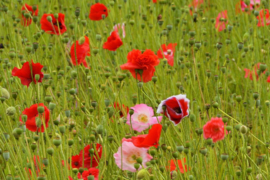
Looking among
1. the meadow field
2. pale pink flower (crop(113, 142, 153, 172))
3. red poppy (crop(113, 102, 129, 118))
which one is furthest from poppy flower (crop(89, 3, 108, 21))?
pale pink flower (crop(113, 142, 153, 172))

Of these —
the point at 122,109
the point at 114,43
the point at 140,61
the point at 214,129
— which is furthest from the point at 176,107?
the point at 114,43

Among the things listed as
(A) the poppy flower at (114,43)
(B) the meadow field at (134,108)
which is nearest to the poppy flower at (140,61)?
(B) the meadow field at (134,108)

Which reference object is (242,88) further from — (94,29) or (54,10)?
(54,10)

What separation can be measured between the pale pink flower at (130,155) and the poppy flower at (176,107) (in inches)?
4.4

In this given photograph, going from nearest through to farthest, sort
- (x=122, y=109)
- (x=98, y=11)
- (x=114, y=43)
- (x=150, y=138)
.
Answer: (x=150, y=138)
(x=122, y=109)
(x=114, y=43)
(x=98, y=11)

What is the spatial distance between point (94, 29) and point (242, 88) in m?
1.04

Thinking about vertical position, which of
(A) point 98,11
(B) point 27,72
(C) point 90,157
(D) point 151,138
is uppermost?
(A) point 98,11

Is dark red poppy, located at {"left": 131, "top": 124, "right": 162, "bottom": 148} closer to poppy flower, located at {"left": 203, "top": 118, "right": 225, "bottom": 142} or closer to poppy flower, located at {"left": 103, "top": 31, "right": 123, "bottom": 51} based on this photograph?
poppy flower, located at {"left": 203, "top": 118, "right": 225, "bottom": 142}

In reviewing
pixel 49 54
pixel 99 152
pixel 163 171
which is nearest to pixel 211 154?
pixel 163 171

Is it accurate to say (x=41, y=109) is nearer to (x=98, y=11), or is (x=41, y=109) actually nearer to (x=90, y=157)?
(x=90, y=157)

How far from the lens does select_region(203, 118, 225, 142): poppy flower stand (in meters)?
1.08

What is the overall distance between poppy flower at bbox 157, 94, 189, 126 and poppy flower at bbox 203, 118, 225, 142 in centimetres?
7

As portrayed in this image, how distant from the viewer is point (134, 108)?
124cm

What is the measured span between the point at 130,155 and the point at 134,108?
20 cm
